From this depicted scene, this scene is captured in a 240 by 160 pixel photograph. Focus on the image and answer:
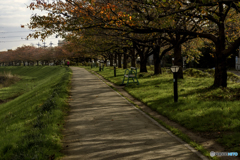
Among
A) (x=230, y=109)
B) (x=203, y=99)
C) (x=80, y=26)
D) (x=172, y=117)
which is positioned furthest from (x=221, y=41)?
(x=80, y=26)

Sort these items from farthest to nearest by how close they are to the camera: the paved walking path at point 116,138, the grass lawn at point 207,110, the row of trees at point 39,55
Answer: the row of trees at point 39,55, the grass lawn at point 207,110, the paved walking path at point 116,138

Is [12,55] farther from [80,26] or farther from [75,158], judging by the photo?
[75,158]

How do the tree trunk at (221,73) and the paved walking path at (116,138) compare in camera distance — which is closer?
the paved walking path at (116,138)

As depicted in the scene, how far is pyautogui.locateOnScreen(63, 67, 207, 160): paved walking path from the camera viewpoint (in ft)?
16.3

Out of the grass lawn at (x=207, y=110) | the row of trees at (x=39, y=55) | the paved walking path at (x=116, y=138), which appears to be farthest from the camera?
the row of trees at (x=39, y=55)

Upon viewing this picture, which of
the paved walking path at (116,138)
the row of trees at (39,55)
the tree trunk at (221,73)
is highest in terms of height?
the row of trees at (39,55)

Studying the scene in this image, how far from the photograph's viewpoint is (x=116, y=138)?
5.98m

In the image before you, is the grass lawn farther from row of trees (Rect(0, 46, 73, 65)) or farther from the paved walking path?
row of trees (Rect(0, 46, 73, 65))

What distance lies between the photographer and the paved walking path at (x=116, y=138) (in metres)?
4.98

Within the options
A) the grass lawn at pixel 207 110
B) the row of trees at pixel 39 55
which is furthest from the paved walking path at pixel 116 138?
the row of trees at pixel 39 55

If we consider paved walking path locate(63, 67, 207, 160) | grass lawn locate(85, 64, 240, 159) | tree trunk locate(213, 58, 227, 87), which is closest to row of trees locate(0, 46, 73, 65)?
tree trunk locate(213, 58, 227, 87)

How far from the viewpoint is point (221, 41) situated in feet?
41.0

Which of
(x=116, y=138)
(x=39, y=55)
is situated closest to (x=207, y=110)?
(x=116, y=138)

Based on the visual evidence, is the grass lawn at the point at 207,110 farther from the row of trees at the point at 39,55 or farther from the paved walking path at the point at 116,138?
the row of trees at the point at 39,55
